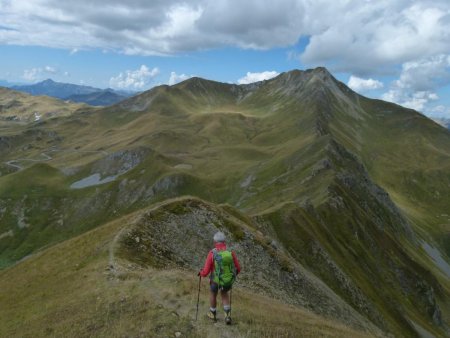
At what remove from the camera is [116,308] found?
24766 mm

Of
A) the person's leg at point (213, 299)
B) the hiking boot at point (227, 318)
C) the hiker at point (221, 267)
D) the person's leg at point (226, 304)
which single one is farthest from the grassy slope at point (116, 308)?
the hiker at point (221, 267)

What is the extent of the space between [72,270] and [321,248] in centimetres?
5385

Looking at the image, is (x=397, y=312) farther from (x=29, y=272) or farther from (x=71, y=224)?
(x=71, y=224)

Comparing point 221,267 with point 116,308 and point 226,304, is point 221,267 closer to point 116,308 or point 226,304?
point 226,304

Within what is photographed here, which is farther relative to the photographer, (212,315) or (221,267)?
(212,315)

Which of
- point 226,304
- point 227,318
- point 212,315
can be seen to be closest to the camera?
point 226,304

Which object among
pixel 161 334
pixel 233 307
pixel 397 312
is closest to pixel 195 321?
pixel 161 334

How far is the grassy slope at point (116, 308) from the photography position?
867 inches

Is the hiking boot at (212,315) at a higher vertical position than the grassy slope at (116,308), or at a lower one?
higher

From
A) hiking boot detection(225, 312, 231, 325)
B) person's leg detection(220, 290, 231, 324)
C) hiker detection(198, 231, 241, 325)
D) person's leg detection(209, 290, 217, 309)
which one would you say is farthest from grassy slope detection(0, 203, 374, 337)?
hiker detection(198, 231, 241, 325)

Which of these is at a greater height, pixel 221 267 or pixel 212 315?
pixel 221 267

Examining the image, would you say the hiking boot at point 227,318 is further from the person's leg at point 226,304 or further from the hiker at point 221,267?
the hiker at point 221,267

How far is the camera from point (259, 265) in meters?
46.4

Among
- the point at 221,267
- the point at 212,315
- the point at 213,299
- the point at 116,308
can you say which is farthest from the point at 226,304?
the point at 116,308
